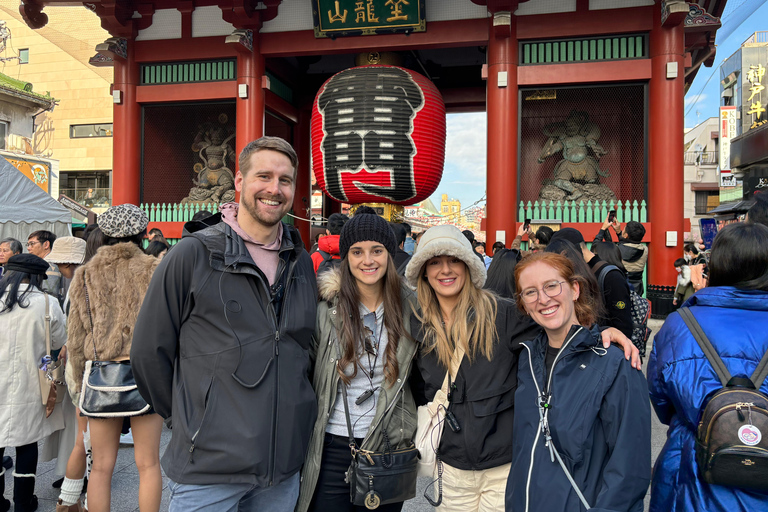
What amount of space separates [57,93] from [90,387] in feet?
92.8

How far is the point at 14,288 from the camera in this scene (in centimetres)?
306

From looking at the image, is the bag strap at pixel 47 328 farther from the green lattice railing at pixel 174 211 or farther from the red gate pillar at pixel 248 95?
the green lattice railing at pixel 174 211

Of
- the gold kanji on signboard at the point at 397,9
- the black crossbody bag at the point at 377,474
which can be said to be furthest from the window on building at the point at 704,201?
the black crossbody bag at the point at 377,474

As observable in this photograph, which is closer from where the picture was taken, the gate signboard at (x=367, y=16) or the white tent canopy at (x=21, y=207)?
the gate signboard at (x=367, y=16)

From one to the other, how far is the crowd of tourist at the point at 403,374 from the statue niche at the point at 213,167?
9.80 meters

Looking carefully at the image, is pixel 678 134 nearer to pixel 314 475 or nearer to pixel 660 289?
pixel 660 289

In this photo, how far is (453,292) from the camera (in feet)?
7.07

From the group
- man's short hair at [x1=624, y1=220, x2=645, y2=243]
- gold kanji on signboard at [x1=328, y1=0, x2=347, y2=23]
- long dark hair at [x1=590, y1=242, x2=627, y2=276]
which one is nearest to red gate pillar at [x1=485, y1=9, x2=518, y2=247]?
gold kanji on signboard at [x1=328, y1=0, x2=347, y2=23]

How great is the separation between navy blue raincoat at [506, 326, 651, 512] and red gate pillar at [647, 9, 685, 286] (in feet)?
25.8

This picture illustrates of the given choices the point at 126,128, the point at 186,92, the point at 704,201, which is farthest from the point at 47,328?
the point at 704,201

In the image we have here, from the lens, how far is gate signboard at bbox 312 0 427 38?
9359 mm

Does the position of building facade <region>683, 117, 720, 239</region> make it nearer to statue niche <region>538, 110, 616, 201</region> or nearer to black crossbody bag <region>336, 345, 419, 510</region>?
statue niche <region>538, 110, 616, 201</region>

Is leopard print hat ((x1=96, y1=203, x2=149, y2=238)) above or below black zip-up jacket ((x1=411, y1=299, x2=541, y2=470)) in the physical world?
above

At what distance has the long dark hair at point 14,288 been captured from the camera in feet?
10.0
